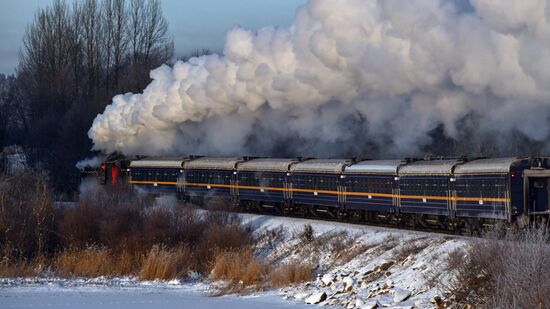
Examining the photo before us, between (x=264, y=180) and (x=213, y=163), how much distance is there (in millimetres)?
3941

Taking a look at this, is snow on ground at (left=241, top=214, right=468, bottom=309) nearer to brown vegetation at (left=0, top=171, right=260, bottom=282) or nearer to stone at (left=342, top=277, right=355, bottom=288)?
stone at (left=342, top=277, right=355, bottom=288)

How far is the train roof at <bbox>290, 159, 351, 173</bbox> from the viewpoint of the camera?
32.7 metres

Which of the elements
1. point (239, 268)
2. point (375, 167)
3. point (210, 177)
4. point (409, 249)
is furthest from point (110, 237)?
point (409, 249)

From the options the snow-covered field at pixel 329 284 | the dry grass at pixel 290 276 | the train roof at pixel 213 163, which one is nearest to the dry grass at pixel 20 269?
the snow-covered field at pixel 329 284

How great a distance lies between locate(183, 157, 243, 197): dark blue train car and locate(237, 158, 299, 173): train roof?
710mm

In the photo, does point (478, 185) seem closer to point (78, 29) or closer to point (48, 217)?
point (48, 217)

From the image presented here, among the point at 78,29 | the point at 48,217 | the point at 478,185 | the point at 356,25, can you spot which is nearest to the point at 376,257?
the point at 478,185

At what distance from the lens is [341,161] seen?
33.0 m

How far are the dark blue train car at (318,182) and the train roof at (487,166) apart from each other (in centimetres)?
702

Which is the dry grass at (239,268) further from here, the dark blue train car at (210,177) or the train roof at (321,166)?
the dark blue train car at (210,177)

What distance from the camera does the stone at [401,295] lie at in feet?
64.1

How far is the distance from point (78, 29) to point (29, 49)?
4997 millimetres

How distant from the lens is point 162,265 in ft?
92.0

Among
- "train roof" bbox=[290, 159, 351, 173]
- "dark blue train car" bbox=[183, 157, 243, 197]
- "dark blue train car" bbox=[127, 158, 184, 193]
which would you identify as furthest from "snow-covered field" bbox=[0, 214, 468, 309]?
"dark blue train car" bbox=[127, 158, 184, 193]
